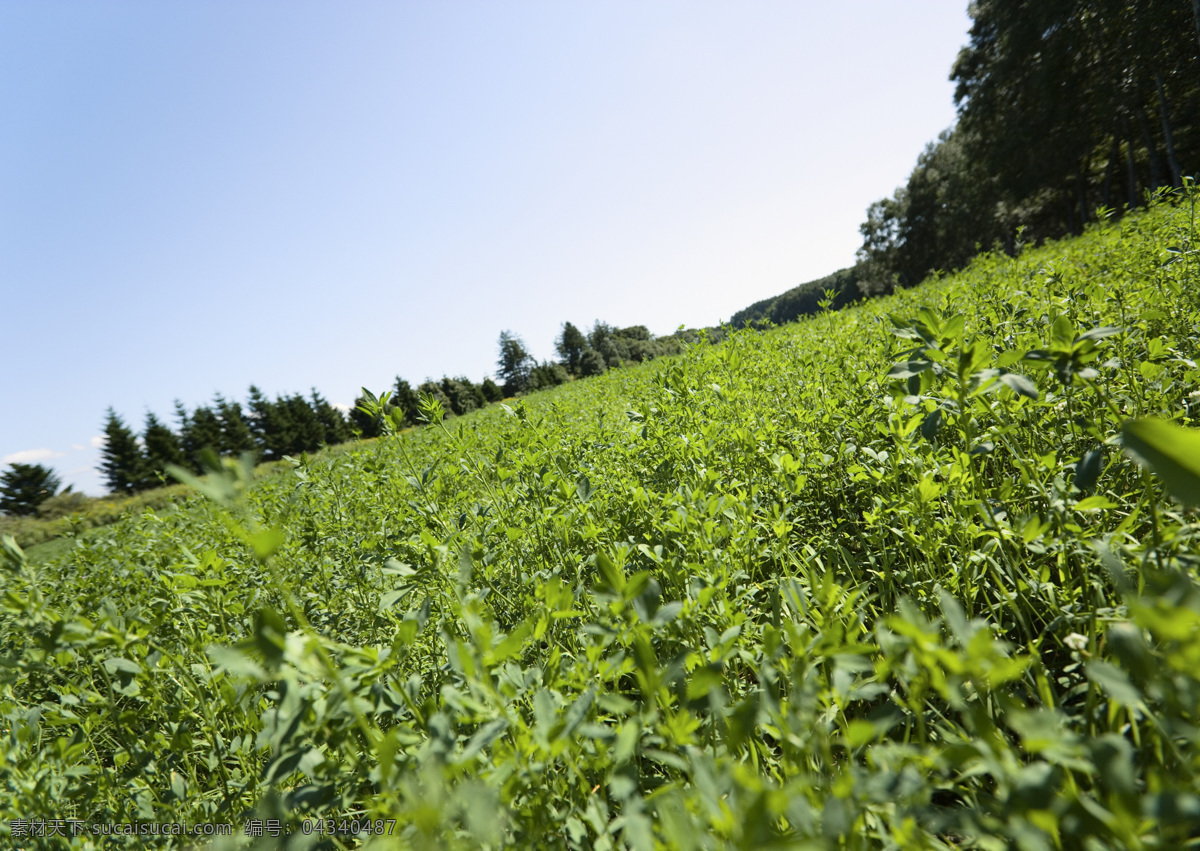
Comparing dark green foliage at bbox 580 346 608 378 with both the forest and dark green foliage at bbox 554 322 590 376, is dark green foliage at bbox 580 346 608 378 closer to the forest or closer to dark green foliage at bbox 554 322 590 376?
dark green foliage at bbox 554 322 590 376

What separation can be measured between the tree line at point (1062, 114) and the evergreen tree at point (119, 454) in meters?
56.6

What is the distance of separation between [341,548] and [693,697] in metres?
3.38

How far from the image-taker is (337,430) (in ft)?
179

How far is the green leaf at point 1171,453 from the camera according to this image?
63cm

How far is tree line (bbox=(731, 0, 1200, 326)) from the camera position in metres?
17.3

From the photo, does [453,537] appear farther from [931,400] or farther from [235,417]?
[235,417]

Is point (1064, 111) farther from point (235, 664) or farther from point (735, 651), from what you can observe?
point (235, 664)

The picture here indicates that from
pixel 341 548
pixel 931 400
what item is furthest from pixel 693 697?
pixel 341 548

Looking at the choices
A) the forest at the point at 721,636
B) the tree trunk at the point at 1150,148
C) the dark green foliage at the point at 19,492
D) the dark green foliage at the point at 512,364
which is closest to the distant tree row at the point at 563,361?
the dark green foliage at the point at 512,364

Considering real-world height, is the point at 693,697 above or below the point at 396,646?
below

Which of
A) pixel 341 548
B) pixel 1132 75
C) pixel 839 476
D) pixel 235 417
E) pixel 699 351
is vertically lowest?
pixel 839 476

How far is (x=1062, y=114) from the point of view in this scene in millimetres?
20594

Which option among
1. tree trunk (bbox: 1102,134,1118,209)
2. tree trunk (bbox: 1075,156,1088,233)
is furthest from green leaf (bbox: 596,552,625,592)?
tree trunk (bbox: 1075,156,1088,233)

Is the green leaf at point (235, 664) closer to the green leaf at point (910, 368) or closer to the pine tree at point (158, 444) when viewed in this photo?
the green leaf at point (910, 368)
